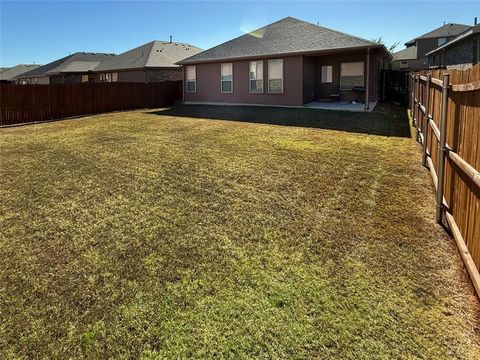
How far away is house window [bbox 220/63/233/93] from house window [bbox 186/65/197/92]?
7.08ft

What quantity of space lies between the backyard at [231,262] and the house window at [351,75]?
12379 mm

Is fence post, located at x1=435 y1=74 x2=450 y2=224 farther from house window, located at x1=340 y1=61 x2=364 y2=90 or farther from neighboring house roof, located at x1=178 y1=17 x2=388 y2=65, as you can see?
house window, located at x1=340 y1=61 x2=364 y2=90

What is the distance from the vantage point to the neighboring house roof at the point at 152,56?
91.2 feet

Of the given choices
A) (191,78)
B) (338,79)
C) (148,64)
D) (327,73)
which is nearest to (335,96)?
(338,79)

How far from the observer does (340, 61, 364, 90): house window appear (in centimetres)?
1875

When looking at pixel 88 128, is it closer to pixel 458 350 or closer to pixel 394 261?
pixel 394 261

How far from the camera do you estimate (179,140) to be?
34.0ft

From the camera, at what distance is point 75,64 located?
117 ft

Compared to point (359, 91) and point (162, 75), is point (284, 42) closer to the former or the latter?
point (359, 91)

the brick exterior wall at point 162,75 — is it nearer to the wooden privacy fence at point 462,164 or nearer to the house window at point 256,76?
the house window at point 256,76

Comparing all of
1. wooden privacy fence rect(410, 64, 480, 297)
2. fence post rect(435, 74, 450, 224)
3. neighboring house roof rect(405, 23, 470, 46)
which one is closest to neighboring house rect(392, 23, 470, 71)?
neighboring house roof rect(405, 23, 470, 46)

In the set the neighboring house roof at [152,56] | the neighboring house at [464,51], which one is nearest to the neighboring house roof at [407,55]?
the neighboring house at [464,51]

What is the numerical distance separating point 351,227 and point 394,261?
84cm

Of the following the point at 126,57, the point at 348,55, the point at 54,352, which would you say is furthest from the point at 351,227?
the point at 126,57
